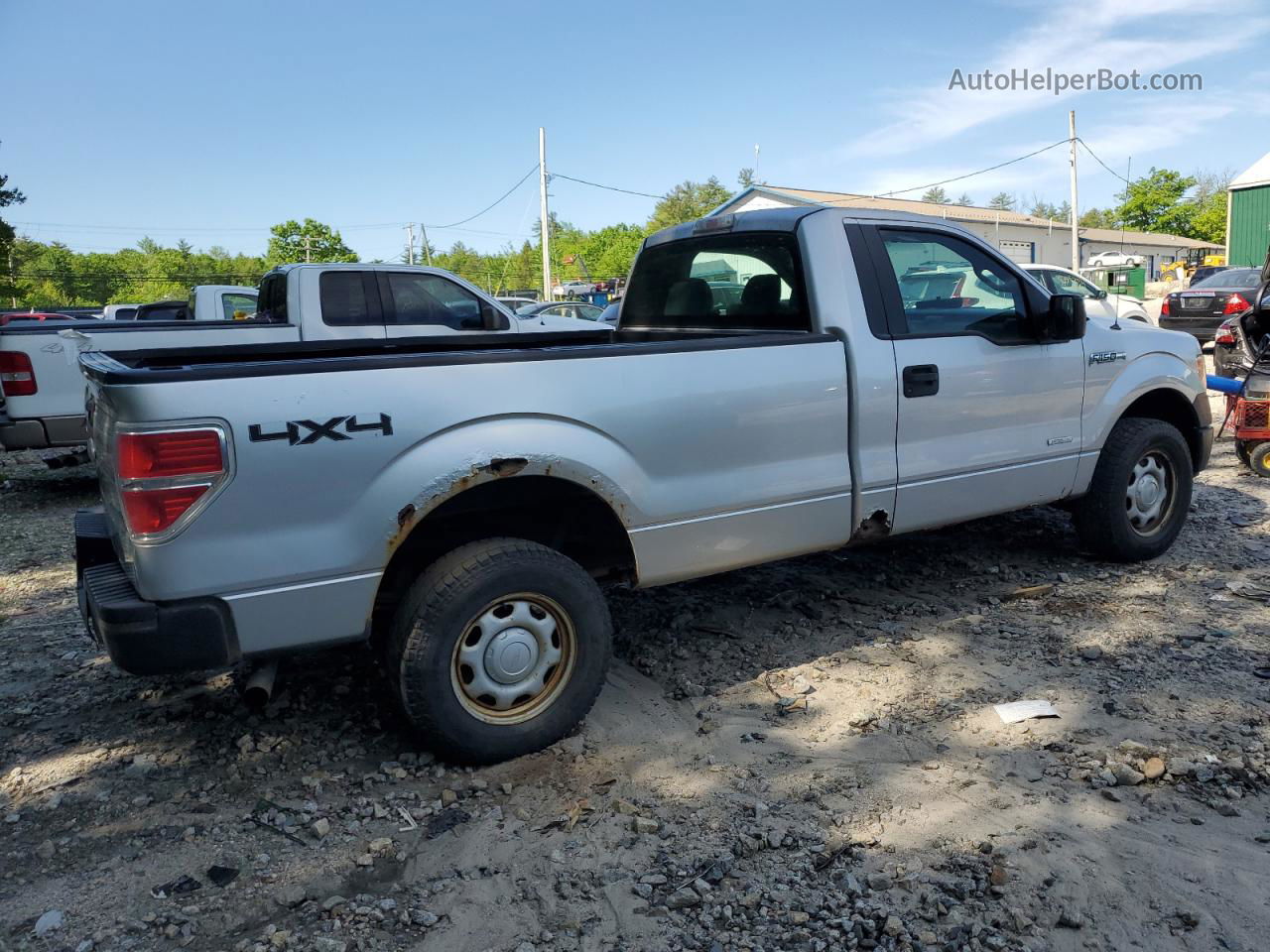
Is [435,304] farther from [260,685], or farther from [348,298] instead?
[260,685]

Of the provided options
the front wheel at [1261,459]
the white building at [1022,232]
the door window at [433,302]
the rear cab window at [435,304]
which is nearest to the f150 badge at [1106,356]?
the front wheel at [1261,459]

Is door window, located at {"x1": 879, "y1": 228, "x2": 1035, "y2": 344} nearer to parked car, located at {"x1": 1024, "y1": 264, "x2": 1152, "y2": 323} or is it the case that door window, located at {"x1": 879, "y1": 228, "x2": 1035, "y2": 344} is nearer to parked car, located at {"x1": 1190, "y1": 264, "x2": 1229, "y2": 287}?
parked car, located at {"x1": 1024, "y1": 264, "x2": 1152, "y2": 323}

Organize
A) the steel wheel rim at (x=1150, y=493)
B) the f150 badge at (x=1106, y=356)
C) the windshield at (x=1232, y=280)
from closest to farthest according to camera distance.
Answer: the f150 badge at (x=1106, y=356)
the steel wheel rim at (x=1150, y=493)
the windshield at (x=1232, y=280)

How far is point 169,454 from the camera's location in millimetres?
2727

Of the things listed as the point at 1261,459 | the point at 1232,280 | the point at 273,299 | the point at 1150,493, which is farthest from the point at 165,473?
the point at 1232,280

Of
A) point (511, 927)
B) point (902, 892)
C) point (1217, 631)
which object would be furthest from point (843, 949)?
point (1217, 631)

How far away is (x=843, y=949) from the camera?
239 cm

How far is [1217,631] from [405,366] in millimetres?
3817

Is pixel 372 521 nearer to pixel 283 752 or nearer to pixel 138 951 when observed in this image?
pixel 283 752

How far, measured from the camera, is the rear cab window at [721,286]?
4297 mm

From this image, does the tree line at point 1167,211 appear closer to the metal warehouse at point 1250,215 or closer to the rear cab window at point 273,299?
the metal warehouse at point 1250,215

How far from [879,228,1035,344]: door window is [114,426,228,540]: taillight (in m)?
2.93

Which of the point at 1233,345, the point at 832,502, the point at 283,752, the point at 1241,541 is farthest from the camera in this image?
the point at 1233,345

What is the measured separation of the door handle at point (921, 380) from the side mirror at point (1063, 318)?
80 cm
